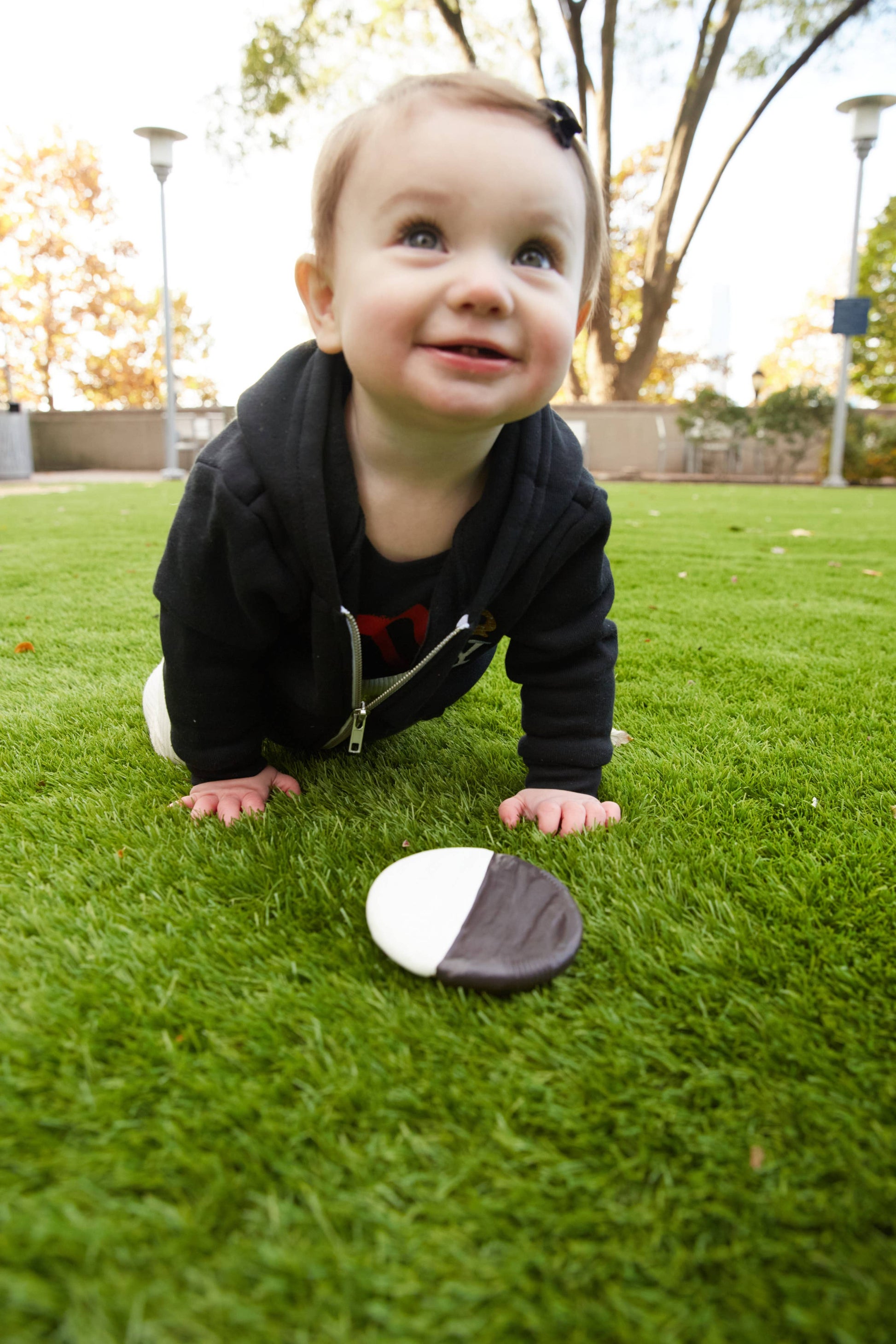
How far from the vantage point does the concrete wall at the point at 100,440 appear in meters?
22.5

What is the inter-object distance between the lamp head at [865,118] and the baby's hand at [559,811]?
52.7 ft

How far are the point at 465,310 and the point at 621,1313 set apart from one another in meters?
1.18

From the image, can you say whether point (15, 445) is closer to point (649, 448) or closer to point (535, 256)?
point (649, 448)

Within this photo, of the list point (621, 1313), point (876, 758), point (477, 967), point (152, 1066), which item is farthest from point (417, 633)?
point (621, 1313)

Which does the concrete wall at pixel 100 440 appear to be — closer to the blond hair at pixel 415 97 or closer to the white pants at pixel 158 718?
the white pants at pixel 158 718

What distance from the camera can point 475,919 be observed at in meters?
1.20

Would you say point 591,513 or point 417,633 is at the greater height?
point 591,513

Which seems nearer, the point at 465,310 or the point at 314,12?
the point at 465,310

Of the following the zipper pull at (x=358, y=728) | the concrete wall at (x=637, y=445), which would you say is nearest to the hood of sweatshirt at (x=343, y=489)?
the zipper pull at (x=358, y=728)

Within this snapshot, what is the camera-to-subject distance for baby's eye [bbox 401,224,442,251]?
1.26 metres

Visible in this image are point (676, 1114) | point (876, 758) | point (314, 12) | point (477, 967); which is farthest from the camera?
point (314, 12)

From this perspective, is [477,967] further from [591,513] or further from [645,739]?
[645,739]

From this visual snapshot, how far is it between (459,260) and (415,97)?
283mm

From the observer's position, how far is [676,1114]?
0.90 meters
